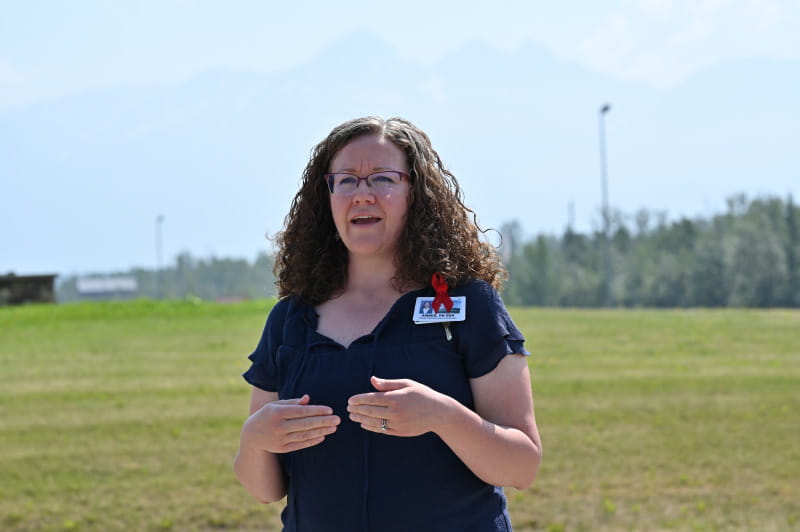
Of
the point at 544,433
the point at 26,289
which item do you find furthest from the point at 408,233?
the point at 26,289

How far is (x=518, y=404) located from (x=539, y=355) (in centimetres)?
1254

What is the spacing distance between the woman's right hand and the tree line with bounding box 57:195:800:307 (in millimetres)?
40600

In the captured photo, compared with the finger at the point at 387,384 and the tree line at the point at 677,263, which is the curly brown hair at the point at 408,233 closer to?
the finger at the point at 387,384

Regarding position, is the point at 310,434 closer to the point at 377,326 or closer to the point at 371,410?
the point at 371,410

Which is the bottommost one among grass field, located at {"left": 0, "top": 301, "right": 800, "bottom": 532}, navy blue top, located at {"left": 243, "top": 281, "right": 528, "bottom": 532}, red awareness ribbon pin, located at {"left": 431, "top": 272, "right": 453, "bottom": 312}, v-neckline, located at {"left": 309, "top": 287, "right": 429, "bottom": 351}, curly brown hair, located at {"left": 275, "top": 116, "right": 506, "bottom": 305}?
grass field, located at {"left": 0, "top": 301, "right": 800, "bottom": 532}

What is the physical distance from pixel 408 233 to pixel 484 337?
0.33 meters

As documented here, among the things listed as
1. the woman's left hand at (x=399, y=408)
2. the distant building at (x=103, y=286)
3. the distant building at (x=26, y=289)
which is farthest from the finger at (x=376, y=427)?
the distant building at (x=103, y=286)

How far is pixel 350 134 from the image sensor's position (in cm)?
216

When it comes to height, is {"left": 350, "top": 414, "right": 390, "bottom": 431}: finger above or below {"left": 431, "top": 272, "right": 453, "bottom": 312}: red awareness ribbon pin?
below

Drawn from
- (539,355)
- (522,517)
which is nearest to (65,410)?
(522,517)

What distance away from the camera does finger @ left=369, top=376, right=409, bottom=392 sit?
5.95 feet

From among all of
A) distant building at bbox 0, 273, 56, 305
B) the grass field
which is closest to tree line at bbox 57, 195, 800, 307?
distant building at bbox 0, 273, 56, 305

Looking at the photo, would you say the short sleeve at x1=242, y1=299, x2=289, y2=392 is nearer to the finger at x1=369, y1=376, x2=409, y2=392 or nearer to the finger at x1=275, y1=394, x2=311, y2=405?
the finger at x1=275, y1=394, x2=311, y2=405

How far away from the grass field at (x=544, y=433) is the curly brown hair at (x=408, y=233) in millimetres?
724
